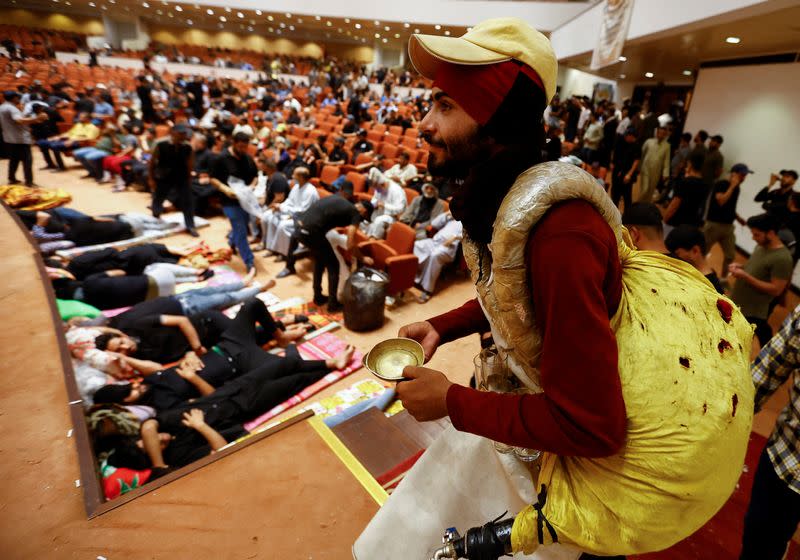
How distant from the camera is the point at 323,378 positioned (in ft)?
12.4

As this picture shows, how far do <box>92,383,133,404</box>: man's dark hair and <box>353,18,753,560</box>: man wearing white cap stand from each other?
2911 mm

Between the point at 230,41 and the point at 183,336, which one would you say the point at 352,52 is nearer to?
the point at 230,41

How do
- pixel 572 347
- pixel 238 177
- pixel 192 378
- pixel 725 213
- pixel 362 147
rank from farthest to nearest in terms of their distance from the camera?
pixel 362 147
pixel 238 177
pixel 725 213
pixel 192 378
pixel 572 347

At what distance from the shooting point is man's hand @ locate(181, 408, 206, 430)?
9.60 ft

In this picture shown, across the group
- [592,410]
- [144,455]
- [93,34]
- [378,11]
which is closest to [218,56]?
[93,34]

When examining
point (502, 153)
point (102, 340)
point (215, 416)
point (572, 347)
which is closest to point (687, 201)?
point (502, 153)

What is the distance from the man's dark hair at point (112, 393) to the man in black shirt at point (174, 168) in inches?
170

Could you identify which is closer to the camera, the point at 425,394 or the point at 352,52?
the point at 425,394

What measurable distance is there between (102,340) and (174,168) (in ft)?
12.8

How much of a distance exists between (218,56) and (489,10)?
18.9m

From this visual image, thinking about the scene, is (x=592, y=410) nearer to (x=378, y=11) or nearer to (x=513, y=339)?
(x=513, y=339)

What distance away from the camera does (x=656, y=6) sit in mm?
6293

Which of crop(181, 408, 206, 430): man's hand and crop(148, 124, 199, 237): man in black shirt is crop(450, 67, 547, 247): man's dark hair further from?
crop(148, 124, 199, 237): man in black shirt

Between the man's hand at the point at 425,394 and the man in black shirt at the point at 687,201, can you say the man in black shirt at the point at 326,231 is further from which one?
the man's hand at the point at 425,394
